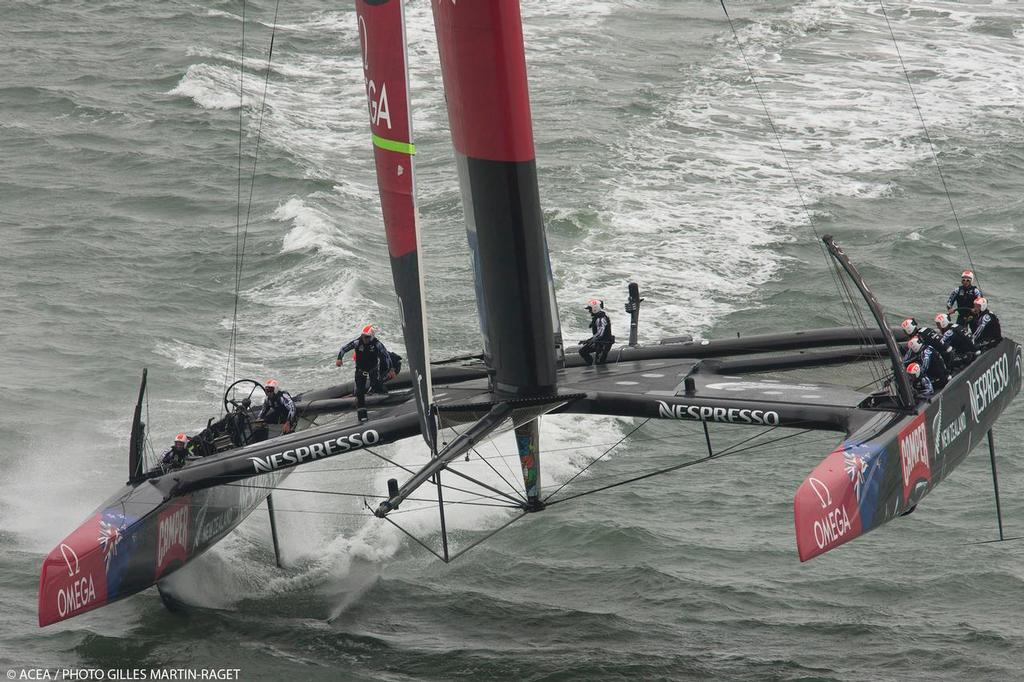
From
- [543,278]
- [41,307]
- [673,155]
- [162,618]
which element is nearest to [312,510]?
[162,618]

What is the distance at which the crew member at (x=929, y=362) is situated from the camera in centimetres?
1041

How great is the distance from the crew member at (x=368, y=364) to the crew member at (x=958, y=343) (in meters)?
4.32

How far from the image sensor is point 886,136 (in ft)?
77.5

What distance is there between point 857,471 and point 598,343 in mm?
3044

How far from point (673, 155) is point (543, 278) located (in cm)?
1315

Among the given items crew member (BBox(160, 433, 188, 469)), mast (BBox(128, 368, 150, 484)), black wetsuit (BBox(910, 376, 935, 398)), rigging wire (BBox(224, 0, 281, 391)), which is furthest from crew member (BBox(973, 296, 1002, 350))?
mast (BBox(128, 368, 150, 484))

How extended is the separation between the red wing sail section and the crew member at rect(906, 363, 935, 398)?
3537 mm

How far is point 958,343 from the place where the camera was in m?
10.9

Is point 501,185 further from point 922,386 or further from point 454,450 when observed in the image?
point 922,386

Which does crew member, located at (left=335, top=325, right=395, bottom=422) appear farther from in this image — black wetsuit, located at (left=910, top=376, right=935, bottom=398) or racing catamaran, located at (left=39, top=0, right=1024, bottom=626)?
black wetsuit, located at (left=910, top=376, right=935, bottom=398)

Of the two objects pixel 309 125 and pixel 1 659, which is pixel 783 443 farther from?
pixel 309 125

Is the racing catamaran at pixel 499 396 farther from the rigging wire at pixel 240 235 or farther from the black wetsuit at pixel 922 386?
the rigging wire at pixel 240 235

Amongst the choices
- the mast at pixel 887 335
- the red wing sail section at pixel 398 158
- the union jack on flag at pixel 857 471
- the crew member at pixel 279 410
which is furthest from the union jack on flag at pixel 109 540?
the mast at pixel 887 335

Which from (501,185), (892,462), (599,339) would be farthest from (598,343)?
(892,462)
